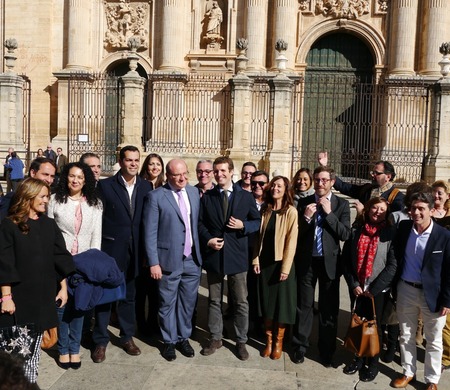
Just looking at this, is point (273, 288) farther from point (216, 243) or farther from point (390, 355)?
point (390, 355)

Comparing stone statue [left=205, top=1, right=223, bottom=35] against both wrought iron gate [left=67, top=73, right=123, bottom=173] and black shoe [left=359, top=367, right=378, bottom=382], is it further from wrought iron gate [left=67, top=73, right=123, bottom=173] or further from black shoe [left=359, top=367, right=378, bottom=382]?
black shoe [left=359, top=367, right=378, bottom=382]

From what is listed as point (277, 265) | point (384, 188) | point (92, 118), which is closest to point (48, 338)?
point (277, 265)

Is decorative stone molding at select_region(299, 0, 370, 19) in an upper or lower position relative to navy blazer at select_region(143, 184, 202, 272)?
upper

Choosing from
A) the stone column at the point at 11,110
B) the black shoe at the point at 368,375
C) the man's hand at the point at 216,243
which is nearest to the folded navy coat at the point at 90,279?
the man's hand at the point at 216,243

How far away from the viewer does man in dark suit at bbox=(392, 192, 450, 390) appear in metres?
4.59

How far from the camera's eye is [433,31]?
18.5m

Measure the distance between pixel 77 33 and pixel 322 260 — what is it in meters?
17.8

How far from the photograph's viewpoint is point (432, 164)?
14031 mm

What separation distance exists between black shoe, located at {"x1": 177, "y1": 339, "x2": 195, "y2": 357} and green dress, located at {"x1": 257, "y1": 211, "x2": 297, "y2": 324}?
84cm

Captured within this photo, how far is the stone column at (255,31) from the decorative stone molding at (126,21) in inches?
168

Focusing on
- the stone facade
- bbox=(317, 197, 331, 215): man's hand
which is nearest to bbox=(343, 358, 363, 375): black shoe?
bbox=(317, 197, 331, 215): man's hand

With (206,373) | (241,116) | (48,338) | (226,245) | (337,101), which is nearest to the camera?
(48,338)

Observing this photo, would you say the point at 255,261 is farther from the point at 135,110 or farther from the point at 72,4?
the point at 72,4

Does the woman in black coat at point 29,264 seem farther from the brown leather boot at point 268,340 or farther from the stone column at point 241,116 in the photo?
the stone column at point 241,116
